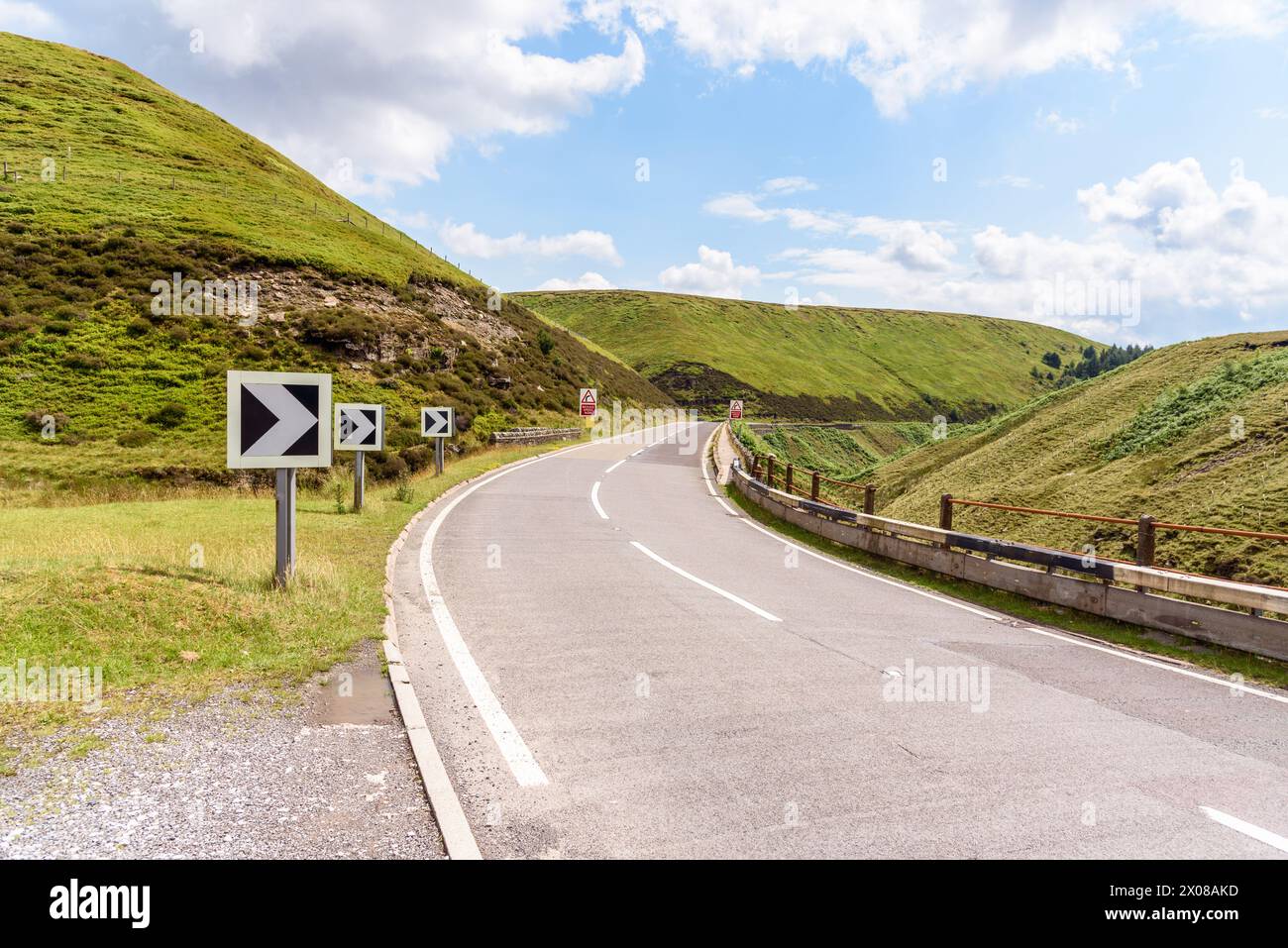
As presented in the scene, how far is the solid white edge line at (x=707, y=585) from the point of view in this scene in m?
8.68

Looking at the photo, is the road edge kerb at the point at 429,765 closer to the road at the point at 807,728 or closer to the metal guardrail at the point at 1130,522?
the road at the point at 807,728

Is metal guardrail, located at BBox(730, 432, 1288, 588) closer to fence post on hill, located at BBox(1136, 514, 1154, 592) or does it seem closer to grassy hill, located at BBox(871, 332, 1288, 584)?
fence post on hill, located at BBox(1136, 514, 1154, 592)

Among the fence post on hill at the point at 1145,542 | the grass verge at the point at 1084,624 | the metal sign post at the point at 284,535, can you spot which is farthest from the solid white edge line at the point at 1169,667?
the metal sign post at the point at 284,535

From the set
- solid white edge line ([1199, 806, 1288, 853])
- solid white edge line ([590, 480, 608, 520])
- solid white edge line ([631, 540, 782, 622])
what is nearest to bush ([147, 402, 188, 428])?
solid white edge line ([590, 480, 608, 520])

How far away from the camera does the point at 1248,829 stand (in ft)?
12.2

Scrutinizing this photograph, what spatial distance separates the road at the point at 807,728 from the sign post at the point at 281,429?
155 centimetres

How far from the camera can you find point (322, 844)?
326cm

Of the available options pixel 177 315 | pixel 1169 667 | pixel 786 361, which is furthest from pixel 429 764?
pixel 786 361

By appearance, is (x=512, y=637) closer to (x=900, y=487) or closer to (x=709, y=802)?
(x=709, y=802)

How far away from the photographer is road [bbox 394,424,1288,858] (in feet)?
11.8

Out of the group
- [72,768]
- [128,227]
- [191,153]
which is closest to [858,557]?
[72,768]

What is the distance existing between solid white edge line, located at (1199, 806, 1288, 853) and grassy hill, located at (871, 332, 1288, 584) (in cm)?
960

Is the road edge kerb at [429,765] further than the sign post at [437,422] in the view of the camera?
No

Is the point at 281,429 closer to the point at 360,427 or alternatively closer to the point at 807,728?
the point at 807,728
